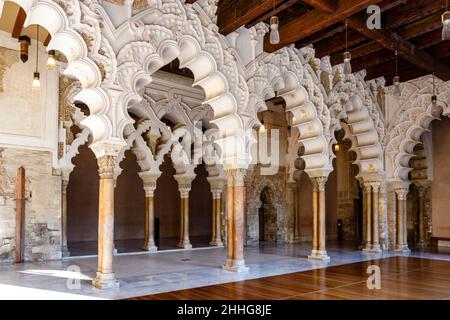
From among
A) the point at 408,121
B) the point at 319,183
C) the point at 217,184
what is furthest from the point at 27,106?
the point at 408,121

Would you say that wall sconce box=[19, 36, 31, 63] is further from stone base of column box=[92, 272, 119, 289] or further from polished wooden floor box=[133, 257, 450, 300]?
polished wooden floor box=[133, 257, 450, 300]

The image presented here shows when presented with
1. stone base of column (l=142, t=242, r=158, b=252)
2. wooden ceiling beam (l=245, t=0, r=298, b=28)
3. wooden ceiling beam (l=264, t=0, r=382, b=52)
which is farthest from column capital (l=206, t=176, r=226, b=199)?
wooden ceiling beam (l=245, t=0, r=298, b=28)

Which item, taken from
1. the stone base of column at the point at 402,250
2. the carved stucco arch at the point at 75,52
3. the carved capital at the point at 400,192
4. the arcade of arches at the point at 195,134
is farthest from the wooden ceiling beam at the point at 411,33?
the carved stucco arch at the point at 75,52

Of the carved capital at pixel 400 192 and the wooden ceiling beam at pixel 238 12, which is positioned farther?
the carved capital at pixel 400 192

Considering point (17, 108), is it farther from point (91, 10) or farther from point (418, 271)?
point (418, 271)

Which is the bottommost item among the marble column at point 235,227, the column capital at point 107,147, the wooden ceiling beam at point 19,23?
the marble column at point 235,227

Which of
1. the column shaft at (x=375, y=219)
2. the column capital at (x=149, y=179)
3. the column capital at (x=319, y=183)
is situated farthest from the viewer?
the column capital at (x=149, y=179)

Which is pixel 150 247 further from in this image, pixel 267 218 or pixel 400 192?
pixel 400 192

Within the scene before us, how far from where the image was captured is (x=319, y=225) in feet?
31.0

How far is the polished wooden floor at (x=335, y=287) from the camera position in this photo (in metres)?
5.70

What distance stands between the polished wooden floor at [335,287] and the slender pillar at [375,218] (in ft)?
8.31

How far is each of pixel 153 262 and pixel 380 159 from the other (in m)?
6.62

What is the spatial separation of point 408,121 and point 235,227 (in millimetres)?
6295

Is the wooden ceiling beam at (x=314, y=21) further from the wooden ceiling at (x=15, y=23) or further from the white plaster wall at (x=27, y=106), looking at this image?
the white plaster wall at (x=27, y=106)
